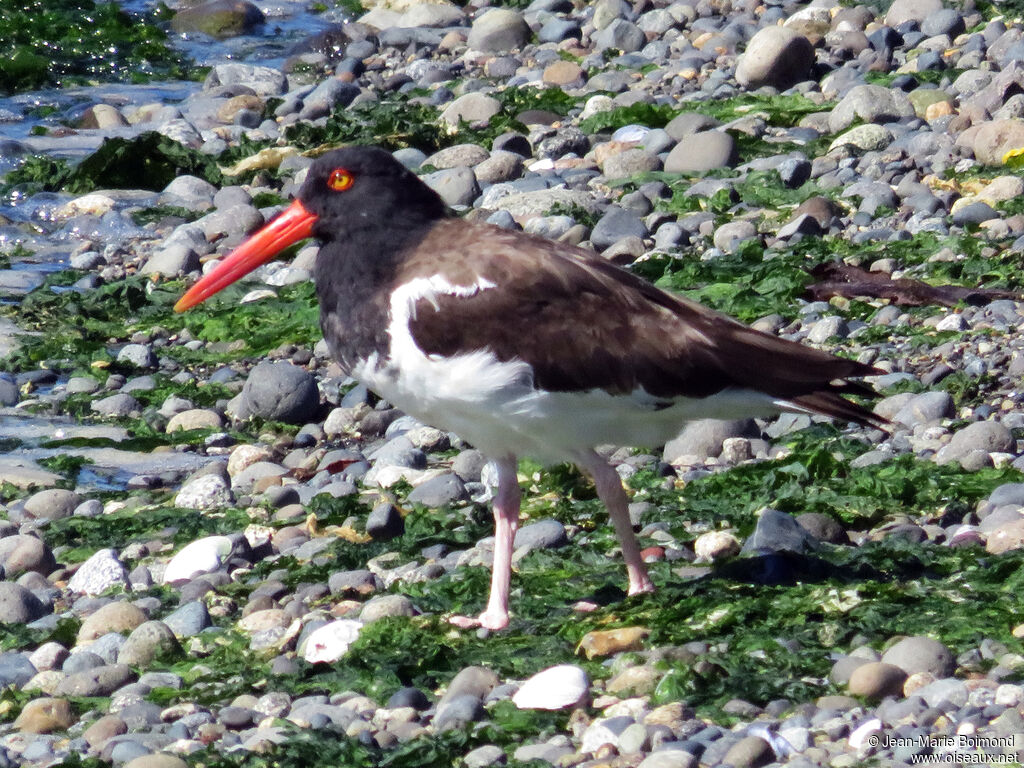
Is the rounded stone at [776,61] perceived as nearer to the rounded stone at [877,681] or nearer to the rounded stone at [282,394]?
the rounded stone at [282,394]

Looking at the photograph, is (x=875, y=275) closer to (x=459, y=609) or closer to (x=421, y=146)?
(x=459, y=609)

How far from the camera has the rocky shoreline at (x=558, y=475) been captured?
3.87 metres

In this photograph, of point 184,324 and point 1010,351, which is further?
point 184,324

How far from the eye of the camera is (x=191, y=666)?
4449 millimetres

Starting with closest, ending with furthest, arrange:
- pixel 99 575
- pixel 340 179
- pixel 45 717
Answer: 1. pixel 45 717
2. pixel 340 179
3. pixel 99 575

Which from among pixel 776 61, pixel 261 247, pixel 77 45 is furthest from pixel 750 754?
pixel 77 45

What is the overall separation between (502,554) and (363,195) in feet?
4.00

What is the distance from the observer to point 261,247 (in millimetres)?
5312

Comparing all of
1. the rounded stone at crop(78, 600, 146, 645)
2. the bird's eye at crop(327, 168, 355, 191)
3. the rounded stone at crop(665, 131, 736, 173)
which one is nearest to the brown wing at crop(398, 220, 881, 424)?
the bird's eye at crop(327, 168, 355, 191)

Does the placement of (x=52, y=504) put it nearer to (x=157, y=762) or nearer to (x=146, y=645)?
(x=146, y=645)

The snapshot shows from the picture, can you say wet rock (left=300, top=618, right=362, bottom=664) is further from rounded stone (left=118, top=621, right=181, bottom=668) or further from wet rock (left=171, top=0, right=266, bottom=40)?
wet rock (left=171, top=0, right=266, bottom=40)

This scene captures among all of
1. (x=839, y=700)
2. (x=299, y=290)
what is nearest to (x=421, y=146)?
(x=299, y=290)

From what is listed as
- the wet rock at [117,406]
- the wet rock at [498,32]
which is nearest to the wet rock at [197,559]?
the wet rock at [117,406]

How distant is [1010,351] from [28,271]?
5.64 metres
